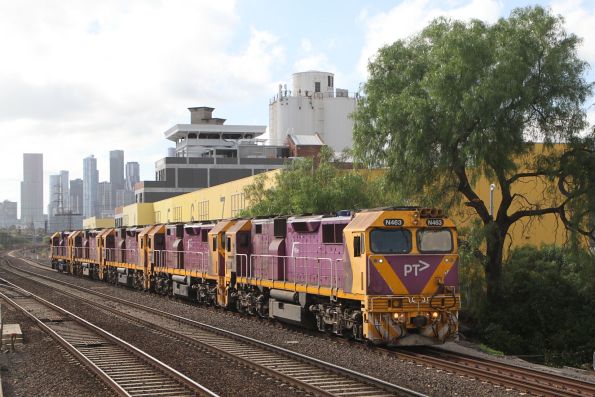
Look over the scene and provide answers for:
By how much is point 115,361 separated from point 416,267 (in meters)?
7.15

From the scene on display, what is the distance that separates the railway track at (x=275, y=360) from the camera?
42.4ft

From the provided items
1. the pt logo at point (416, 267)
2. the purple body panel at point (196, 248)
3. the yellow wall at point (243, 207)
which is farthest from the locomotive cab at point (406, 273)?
the purple body panel at point (196, 248)

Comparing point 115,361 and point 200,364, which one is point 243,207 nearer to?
point 115,361

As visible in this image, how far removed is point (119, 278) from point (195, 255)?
14.7 metres

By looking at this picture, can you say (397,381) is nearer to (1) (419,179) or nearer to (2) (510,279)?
(1) (419,179)

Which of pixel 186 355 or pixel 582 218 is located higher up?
pixel 582 218

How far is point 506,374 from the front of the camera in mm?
14453

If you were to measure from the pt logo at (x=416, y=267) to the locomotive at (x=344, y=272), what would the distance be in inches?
0.9

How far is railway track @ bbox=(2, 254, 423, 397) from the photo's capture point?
12.9 metres

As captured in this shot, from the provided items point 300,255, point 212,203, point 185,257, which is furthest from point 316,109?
point 300,255

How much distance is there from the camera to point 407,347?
1861 cm

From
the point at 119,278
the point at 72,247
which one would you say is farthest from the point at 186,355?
the point at 72,247

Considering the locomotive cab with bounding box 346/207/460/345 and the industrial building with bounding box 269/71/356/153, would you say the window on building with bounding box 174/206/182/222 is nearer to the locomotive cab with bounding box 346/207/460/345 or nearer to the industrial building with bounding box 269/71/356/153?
the industrial building with bounding box 269/71/356/153

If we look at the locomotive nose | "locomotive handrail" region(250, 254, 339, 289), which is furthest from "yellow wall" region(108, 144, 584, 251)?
the locomotive nose
